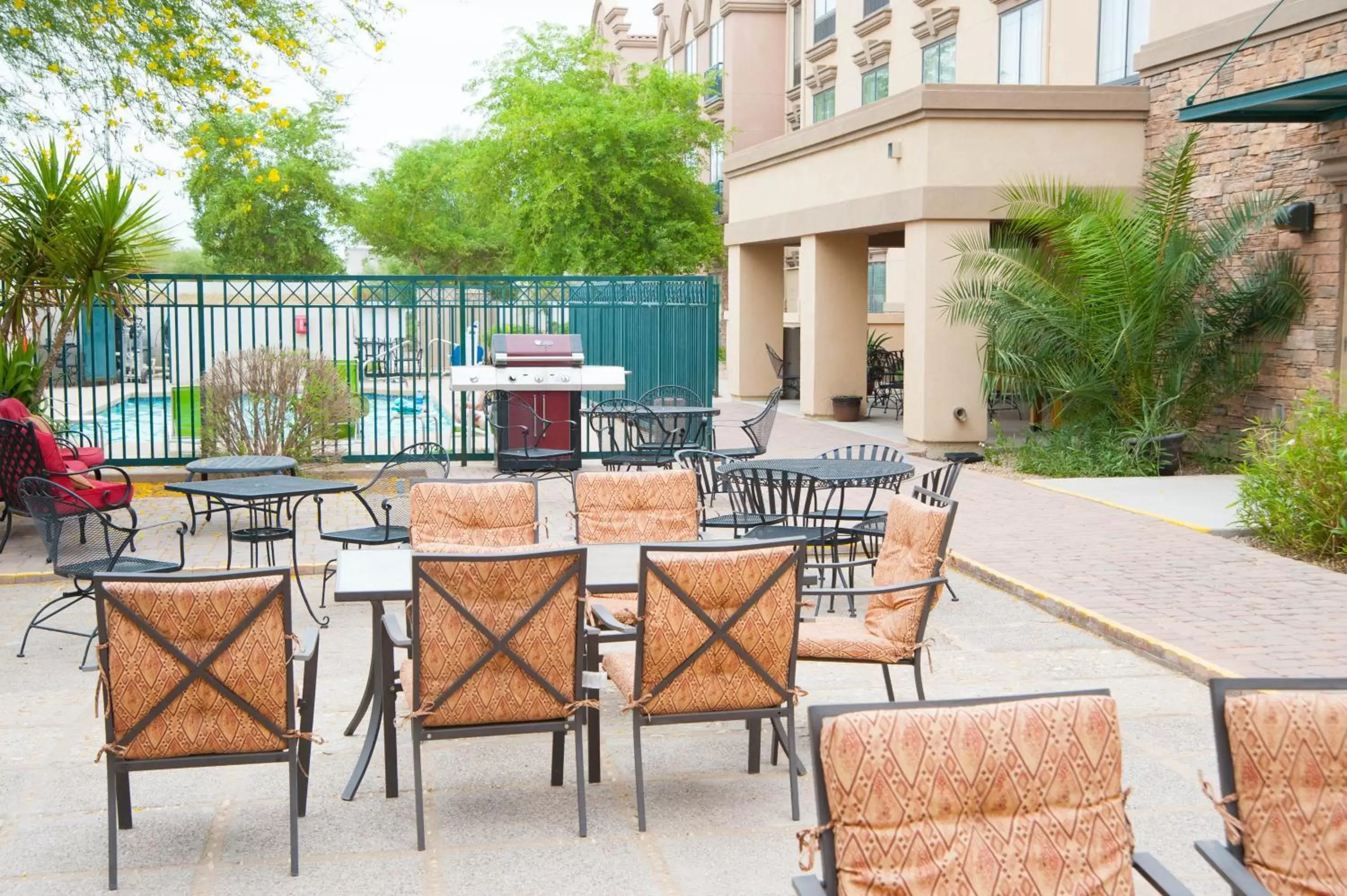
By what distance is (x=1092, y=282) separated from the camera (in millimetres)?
15281

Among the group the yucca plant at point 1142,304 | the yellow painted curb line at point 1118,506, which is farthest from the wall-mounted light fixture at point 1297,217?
the yellow painted curb line at point 1118,506

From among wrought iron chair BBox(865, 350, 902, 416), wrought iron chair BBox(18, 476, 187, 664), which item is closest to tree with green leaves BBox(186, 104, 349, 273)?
wrought iron chair BBox(865, 350, 902, 416)

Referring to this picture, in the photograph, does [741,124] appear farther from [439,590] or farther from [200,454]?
[439,590]

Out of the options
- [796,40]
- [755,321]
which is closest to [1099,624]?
[755,321]

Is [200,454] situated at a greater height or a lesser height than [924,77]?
lesser

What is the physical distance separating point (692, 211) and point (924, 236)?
65.0 feet

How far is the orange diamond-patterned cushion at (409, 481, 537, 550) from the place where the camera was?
7.00 metres

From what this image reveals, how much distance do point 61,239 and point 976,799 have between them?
11655 mm

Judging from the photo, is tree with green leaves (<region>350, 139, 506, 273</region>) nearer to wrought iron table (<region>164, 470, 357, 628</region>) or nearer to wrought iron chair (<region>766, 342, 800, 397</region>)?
wrought iron chair (<region>766, 342, 800, 397</region>)

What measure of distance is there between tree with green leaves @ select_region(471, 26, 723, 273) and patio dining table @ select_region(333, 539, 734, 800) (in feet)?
94.4

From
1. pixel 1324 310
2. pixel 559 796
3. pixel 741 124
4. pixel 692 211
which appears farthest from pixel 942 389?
pixel 741 124

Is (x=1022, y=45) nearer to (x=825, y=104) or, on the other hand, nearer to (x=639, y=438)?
(x=825, y=104)

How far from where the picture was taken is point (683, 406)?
15875 mm

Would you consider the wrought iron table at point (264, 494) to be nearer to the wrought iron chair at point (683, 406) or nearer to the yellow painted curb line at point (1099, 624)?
the yellow painted curb line at point (1099, 624)
